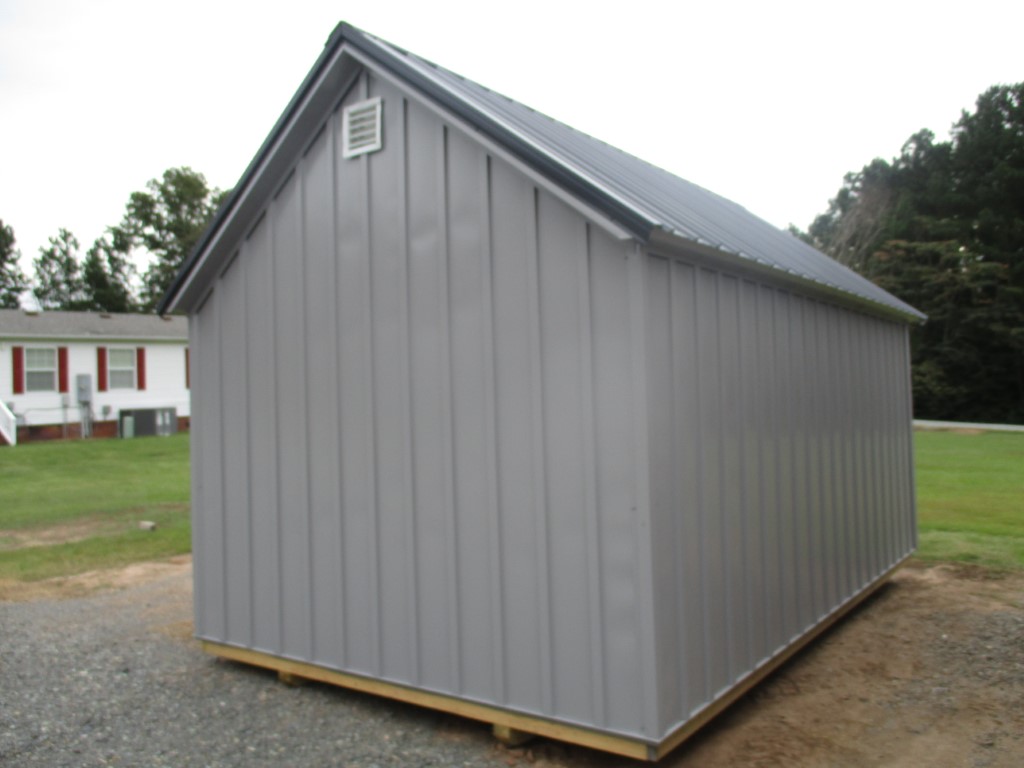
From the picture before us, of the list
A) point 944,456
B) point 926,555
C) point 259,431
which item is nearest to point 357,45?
point 259,431

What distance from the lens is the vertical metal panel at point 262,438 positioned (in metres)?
5.49

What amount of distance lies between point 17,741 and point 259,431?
212 cm

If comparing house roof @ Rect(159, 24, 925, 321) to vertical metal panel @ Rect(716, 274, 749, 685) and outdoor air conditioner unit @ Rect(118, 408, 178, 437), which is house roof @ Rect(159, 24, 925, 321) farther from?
outdoor air conditioner unit @ Rect(118, 408, 178, 437)

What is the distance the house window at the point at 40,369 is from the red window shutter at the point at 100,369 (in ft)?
3.91

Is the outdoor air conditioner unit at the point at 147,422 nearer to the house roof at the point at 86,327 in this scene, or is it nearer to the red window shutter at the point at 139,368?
the red window shutter at the point at 139,368

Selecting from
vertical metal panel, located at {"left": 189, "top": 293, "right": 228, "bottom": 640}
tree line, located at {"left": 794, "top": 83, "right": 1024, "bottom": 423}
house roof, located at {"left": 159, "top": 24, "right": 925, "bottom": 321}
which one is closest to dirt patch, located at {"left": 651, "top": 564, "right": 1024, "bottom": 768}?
house roof, located at {"left": 159, "top": 24, "right": 925, "bottom": 321}

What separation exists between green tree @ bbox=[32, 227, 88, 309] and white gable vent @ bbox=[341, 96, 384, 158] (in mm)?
53019

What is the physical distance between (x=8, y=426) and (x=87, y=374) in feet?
10.8

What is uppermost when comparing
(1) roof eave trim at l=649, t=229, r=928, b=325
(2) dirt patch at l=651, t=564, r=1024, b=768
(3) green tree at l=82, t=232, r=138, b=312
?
(3) green tree at l=82, t=232, r=138, b=312

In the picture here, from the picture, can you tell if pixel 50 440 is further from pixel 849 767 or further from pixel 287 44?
pixel 849 767

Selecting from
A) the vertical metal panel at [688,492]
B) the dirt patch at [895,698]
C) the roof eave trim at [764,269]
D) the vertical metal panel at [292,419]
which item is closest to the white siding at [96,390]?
the vertical metal panel at [292,419]

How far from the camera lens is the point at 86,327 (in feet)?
86.1

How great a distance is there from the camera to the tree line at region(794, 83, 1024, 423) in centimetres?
3003

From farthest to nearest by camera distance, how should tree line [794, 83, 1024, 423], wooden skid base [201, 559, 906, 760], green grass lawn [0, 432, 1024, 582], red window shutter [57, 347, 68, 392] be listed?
1. tree line [794, 83, 1024, 423]
2. red window shutter [57, 347, 68, 392]
3. green grass lawn [0, 432, 1024, 582]
4. wooden skid base [201, 559, 906, 760]
